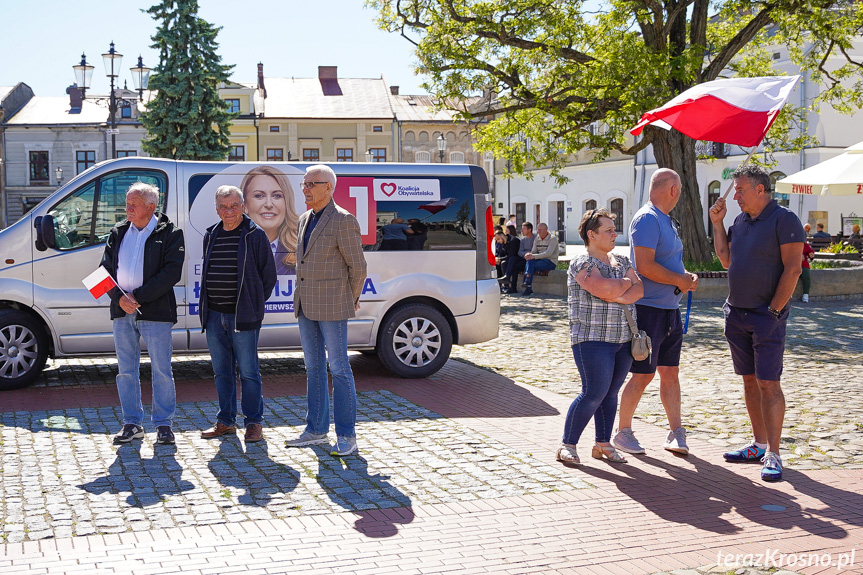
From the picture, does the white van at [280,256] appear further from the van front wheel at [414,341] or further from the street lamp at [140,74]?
the street lamp at [140,74]

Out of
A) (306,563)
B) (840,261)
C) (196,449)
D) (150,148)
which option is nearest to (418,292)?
(196,449)

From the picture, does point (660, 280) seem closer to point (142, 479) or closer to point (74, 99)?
point (142, 479)

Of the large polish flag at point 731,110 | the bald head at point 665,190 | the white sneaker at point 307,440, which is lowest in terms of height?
the white sneaker at point 307,440

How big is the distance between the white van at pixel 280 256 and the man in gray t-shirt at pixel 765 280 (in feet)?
12.8

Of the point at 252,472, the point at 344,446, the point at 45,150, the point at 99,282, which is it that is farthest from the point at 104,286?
the point at 45,150

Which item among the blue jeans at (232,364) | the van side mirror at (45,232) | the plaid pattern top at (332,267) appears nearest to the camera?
the plaid pattern top at (332,267)

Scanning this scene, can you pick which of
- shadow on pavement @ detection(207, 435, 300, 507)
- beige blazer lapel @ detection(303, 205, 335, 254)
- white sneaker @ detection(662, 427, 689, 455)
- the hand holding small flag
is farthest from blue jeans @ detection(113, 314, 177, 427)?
white sneaker @ detection(662, 427, 689, 455)

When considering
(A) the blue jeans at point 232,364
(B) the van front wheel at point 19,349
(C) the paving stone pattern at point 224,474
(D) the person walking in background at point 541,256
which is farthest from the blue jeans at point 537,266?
(A) the blue jeans at point 232,364

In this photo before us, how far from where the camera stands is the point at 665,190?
20.2 feet

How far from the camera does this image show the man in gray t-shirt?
19.0 ft

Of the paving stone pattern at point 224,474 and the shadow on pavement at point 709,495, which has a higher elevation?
the paving stone pattern at point 224,474

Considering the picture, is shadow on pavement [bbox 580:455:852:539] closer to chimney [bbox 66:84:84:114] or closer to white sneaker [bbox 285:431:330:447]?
white sneaker [bbox 285:431:330:447]

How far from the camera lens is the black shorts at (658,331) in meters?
6.23

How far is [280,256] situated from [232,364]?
7.18ft
